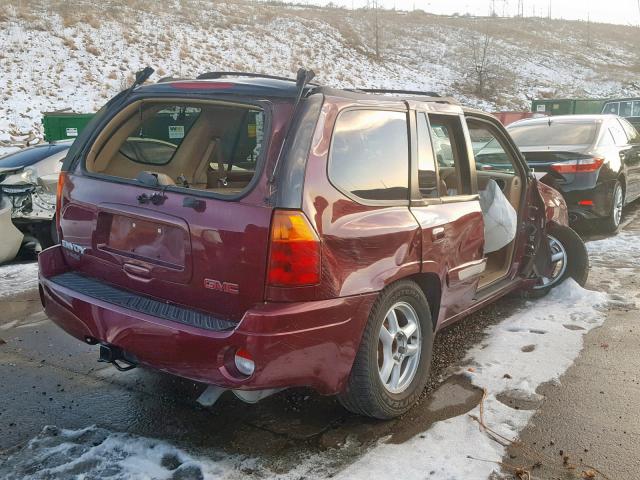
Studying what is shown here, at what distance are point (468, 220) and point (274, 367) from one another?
1766mm

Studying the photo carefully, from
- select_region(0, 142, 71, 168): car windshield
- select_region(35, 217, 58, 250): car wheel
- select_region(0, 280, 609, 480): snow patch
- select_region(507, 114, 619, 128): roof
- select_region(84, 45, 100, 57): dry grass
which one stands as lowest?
select_region(0, 280, 609, 480): snow patch

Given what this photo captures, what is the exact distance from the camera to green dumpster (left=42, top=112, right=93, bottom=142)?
16.3 m

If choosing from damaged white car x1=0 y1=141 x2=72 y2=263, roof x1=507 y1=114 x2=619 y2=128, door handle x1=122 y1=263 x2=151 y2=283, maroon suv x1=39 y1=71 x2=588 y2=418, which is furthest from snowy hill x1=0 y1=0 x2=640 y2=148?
door handle x1=122 y1=263 x2=151 y2=283

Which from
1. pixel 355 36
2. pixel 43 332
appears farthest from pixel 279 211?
pixel 355 36

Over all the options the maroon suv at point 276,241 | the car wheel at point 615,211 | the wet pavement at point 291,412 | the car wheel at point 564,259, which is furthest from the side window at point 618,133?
the maroon suv at point 276,241

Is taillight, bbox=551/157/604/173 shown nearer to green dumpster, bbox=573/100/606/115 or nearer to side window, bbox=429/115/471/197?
side window, bbox=429/115/471/197

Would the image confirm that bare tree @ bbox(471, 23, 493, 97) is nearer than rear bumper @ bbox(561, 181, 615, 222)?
No

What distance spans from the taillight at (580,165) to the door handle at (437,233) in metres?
4.80

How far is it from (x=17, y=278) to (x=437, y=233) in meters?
4.81

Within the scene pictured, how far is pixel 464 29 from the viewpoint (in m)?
54.2

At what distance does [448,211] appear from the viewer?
3.65m

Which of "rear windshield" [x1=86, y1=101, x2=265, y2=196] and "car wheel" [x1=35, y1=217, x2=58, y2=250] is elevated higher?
"rear windshield" [x1=86, y1=101, x2=265, y2=196]

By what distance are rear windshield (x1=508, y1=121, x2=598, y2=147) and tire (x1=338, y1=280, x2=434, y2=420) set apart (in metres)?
5.41

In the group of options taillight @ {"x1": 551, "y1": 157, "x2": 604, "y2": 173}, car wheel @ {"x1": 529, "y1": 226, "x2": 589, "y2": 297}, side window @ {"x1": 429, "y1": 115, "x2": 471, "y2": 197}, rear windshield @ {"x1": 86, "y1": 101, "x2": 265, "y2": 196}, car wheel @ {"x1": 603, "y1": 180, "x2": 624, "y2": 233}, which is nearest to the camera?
rear windshield @ {"x1": 86, "y1": 101, "x2": 265, "y2": 196}
